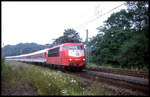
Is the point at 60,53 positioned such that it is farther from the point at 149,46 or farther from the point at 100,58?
the point at 100,58

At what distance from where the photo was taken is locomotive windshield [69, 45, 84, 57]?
612 inches

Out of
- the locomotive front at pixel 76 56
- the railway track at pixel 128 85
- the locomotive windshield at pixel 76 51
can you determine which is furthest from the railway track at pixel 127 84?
the locomotive windshield at pixel 76 51

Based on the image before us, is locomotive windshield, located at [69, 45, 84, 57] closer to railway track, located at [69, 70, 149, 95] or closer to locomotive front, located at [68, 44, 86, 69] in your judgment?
locomotive front, located at [68, 44, 86, 69]

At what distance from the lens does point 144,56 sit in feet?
22.5

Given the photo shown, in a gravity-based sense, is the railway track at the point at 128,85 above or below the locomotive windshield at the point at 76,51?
below

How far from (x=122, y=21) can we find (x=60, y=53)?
1480 centimetres

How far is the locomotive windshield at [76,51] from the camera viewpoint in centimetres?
1555

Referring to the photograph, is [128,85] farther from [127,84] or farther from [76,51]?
[76,51]

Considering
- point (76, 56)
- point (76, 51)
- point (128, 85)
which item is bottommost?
point (128, 85)

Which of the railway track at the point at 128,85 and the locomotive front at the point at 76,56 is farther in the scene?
the locomotive front at the point at 76,56

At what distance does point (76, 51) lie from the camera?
15.7 meters

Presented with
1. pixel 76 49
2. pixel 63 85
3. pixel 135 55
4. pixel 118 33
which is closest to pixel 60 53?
pixel 76 49

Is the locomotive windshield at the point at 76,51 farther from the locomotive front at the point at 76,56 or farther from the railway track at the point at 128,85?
the railway track at the point at 128,85

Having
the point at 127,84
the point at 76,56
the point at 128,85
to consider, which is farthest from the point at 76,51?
the point at 128,85
